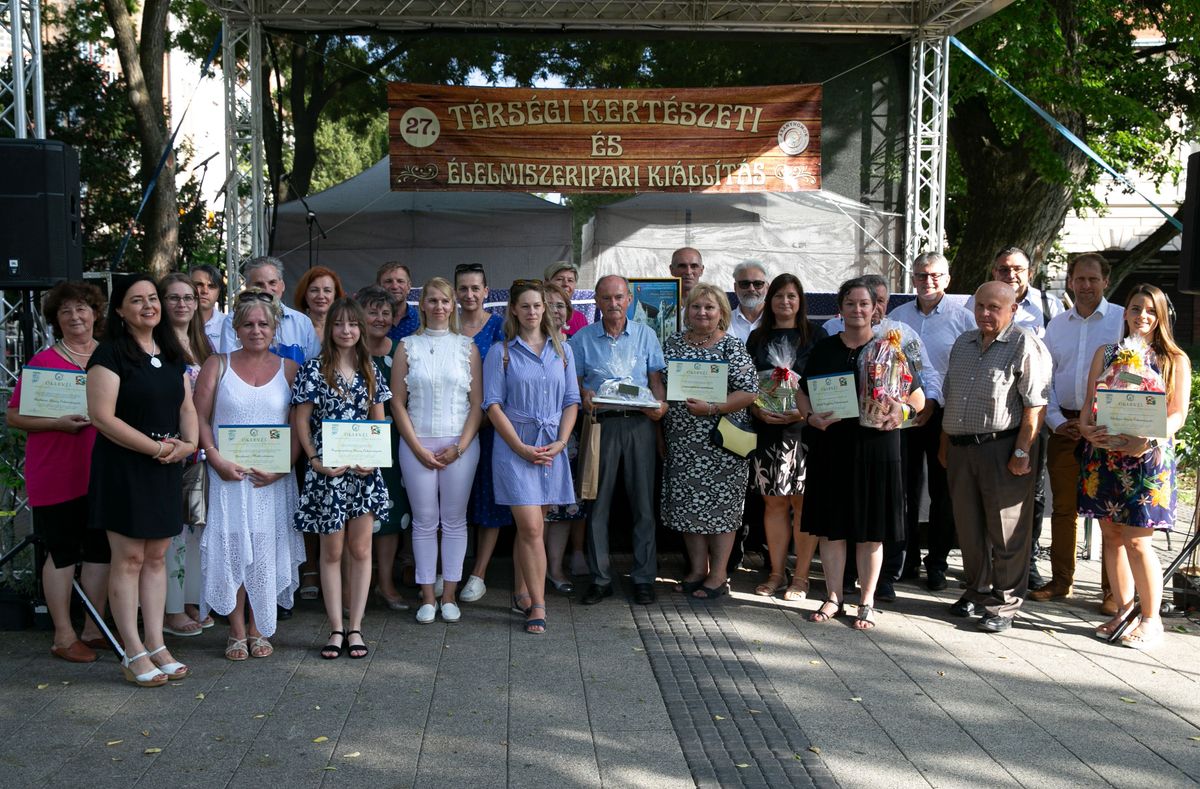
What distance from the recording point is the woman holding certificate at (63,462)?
16.8 ft

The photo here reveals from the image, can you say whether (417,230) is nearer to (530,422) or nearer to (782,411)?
(530,422)

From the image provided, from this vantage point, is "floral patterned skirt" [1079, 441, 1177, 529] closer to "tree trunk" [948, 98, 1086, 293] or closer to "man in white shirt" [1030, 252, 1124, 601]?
"man in white shirt" [1030, 252, 1124, 601]

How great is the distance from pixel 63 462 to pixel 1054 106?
41.1 feet

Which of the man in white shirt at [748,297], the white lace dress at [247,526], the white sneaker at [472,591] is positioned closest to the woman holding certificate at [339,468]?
the white lace dress at [247,526]

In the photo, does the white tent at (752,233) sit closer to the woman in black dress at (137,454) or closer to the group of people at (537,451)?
the group of people at (537,451)

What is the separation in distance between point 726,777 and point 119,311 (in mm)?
3193

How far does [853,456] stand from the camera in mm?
5785

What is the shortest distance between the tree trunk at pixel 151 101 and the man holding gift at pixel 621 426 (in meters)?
9.01

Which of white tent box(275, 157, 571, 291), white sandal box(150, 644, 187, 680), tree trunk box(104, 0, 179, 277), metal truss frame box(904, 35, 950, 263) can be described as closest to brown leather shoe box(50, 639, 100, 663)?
white sandal box(150, 644, 187, 680)

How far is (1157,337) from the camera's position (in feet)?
18.2

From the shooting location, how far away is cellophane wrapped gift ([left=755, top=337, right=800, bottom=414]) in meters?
6.16

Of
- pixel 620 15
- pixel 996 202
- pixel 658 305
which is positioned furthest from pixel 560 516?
pixel 996 202

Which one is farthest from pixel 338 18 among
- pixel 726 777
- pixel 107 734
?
pixel 726 777

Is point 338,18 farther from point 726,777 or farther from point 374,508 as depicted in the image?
point 726,777
